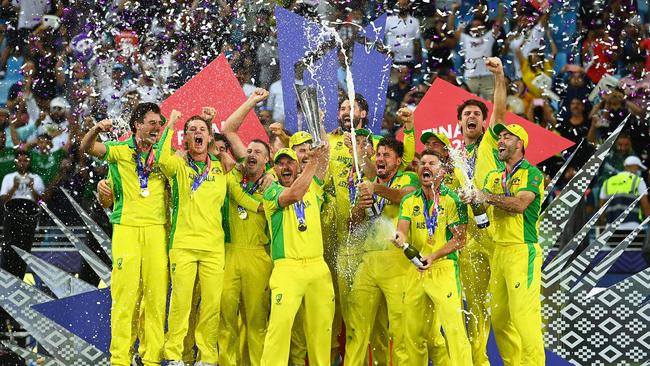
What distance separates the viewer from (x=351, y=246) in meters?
9.33

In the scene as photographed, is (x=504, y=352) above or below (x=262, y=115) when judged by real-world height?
below

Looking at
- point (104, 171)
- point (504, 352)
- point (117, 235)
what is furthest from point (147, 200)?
point (504, 352)

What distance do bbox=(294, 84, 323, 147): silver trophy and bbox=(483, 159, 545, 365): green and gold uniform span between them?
150cm

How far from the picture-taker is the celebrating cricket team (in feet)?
28.6

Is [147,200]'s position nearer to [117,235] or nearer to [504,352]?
[117,235]

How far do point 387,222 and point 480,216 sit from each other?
0.88m

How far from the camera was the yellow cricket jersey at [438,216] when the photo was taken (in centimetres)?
873

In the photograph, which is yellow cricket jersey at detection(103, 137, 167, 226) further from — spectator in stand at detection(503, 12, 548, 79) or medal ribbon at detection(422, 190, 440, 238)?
spectator in stand at detection(503, 12, 548, 79)

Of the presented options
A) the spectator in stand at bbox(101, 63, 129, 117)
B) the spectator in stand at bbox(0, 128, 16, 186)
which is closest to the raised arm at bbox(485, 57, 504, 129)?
the spectator in stand at bbox(101, 63, 129, 117)

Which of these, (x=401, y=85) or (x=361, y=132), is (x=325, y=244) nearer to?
(x=361, y=132)

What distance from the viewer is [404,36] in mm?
11461

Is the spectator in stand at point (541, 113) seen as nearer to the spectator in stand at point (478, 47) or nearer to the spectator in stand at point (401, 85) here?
the spectator in stand at point (478, 47)

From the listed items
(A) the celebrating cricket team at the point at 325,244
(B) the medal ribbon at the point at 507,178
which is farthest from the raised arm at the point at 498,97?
(B) the medal ribbon at the point at 507,178

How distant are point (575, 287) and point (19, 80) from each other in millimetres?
5358
